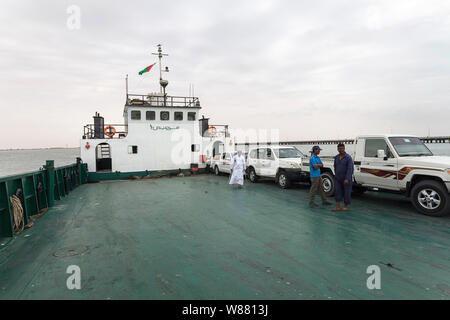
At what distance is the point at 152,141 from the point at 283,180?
9.30 m

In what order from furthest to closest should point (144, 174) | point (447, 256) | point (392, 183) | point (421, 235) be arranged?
point (144, 174) → point (392, 183) → point (421, 235) → point (447, 256)

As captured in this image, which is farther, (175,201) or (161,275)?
(175,201)

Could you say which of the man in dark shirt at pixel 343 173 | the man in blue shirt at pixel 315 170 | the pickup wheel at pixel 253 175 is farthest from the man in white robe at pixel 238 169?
the man in dark shirt at pixel 343 173

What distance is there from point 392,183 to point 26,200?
944cm

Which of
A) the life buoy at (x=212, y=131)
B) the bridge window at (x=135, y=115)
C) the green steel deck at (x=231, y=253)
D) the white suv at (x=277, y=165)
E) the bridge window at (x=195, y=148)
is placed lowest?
the green steel deck at (x=231, y=253)

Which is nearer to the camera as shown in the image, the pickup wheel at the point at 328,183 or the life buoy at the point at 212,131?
the pickup wheel at the point at 328,183

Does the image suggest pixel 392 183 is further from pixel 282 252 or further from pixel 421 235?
pixel 282 252

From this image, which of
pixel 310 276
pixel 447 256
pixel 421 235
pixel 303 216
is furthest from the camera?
pixel 303 216

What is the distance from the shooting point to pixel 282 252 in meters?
4.50

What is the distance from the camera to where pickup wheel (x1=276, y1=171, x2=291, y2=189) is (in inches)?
434

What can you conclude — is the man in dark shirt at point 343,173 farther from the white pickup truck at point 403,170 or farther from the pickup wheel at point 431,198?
the pickup wheel at point 431,198

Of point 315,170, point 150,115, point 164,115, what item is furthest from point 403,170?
point 150,115

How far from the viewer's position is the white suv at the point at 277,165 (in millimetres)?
11016
